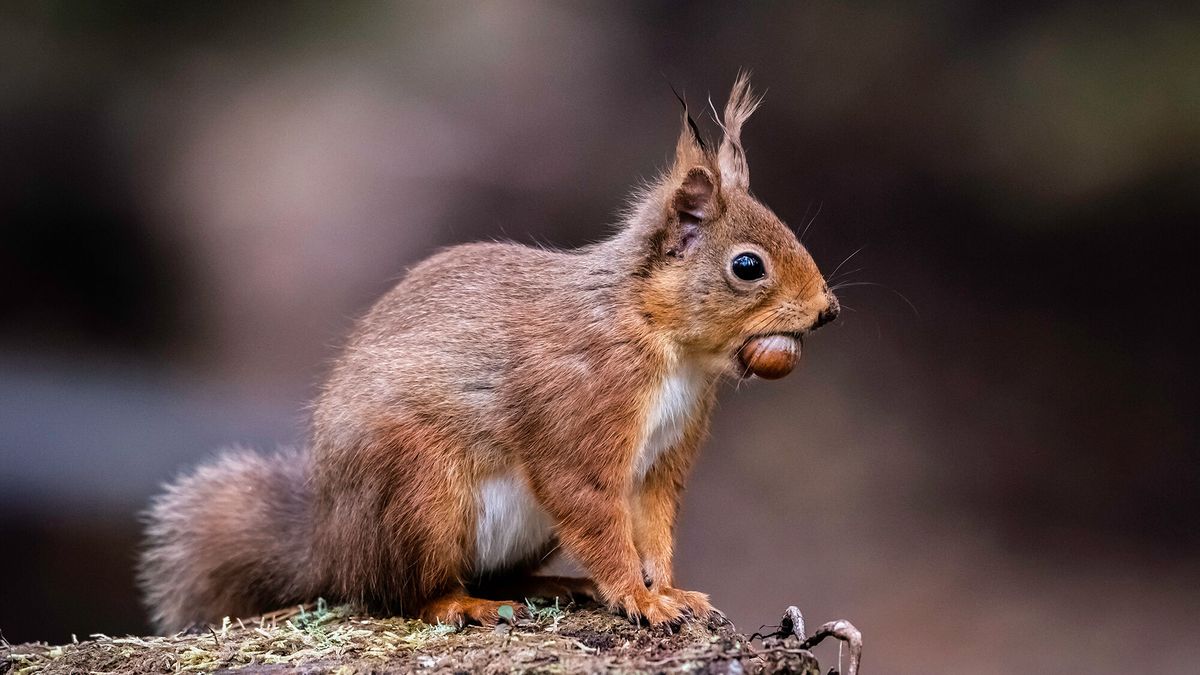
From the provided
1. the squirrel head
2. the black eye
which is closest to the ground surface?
A: the squirrel head

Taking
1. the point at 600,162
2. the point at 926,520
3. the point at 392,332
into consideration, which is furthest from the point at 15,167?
the point at 926,520

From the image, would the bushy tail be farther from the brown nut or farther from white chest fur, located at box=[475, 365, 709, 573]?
the brown nut

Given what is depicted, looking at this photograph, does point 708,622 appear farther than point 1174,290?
No

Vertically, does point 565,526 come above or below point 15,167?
below

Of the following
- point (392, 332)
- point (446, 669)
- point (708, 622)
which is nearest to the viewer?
point (446, 669)

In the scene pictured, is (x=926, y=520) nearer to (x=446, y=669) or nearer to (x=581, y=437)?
(x=581, y=437)

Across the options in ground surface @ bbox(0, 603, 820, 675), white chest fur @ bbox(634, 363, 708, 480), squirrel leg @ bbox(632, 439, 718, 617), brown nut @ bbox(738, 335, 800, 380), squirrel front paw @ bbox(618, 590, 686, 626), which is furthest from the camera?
squirrel leg @ bbox(632, 439, 718, 617)

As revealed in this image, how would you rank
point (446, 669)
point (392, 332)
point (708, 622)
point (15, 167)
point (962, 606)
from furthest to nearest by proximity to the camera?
point (15, 167), point (962, 606), point (392, 332), point (708, 622), point (446, 669)
